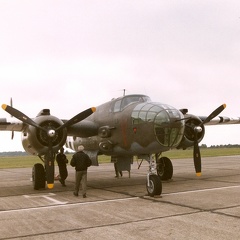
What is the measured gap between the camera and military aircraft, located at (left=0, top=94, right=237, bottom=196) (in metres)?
11.7

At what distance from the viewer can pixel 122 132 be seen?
13.5 m

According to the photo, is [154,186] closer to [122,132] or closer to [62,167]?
[122,132]

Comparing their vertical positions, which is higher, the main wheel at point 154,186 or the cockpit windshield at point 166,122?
the cockpit windshield at point 166,122

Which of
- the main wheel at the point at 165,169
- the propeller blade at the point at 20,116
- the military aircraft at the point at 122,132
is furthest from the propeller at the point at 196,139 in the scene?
the propeller blade at the point at 20,116

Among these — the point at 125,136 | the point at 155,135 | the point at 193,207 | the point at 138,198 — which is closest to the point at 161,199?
the point at 138,198

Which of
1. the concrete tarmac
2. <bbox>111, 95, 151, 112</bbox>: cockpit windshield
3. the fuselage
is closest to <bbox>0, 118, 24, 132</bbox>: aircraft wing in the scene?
the fuselage

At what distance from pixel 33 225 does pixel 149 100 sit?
7.92 metres

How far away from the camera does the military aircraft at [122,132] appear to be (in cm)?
1170

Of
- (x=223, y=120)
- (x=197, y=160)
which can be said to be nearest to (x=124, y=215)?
(x=197, y=160)

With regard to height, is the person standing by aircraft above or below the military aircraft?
below

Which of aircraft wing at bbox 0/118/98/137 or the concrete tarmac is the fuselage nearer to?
aircraft wing at bbox 0/118/98/137

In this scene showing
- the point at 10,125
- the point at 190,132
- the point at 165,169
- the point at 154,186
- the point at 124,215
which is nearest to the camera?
the point at 124,215

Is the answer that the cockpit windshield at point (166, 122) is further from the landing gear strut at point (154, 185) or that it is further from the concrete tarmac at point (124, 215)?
the concrete tarmac at point (124, 215)

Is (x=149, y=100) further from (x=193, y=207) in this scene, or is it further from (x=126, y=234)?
(x=126, y=234)
